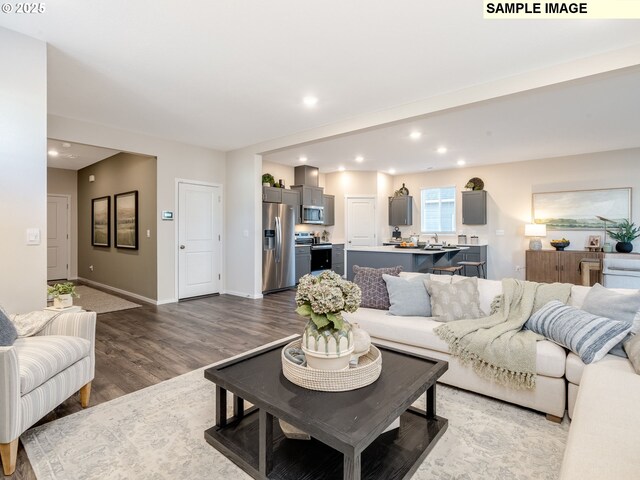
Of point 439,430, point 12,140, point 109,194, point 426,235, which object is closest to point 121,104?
point 12,140

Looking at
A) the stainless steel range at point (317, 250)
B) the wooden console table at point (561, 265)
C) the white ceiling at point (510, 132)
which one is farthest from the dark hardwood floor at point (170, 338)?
the wooden console table at point (561, 265)

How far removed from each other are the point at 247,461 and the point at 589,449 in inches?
56.0

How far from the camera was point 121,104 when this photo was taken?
3.97 metres

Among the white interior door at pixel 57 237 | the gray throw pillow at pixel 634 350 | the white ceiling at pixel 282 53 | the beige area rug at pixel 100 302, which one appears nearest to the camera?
the gray throw pillow at pixel 634 350

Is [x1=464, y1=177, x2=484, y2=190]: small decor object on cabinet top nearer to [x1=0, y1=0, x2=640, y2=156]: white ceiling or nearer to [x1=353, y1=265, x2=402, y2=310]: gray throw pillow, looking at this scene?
[x1=0, y1=0, x2=640, y2=156]: white ceiling

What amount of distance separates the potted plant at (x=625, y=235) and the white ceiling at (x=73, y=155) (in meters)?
8.72

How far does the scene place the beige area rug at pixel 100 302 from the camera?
5172mm

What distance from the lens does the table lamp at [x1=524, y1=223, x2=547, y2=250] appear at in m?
6.71

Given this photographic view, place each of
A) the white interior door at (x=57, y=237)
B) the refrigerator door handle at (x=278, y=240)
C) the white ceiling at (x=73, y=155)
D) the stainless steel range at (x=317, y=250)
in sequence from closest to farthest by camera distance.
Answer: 1. the white ceiling at (x=73, y=155)
2. the refrigerator door handle at (x=278, y=240)
3. the stainless steel range at (x=317, y=250)
4. the white interior door at (x=57, y=237)

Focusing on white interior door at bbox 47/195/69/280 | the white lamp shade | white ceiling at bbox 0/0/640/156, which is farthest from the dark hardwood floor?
the white lamp shade

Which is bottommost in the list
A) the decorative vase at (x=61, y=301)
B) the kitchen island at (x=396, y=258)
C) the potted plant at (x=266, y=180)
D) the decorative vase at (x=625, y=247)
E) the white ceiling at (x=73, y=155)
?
the decorative vase at (x=61, y=301)

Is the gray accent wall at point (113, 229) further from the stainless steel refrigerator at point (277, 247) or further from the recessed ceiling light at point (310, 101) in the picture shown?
the recessed ceiling light at point (310, 101)

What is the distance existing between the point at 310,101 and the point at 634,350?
11.4ft

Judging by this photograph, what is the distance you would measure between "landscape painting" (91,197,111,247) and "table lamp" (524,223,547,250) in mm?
8303
